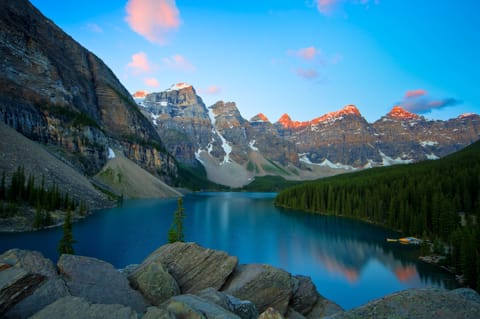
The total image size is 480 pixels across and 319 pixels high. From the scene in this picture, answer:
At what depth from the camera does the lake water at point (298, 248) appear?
2986 centimetres

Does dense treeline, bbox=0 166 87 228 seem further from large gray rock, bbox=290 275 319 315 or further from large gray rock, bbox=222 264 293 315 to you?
large gray rock, bbox=290 275 319 315

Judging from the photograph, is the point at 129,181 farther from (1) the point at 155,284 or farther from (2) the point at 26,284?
(2) the point at 26,284

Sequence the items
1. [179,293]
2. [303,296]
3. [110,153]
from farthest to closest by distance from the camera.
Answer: [110,153]
[303,296]
[179,293]

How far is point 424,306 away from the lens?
666cm

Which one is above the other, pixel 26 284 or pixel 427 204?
pixel 26 284

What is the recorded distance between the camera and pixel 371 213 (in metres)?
73.2

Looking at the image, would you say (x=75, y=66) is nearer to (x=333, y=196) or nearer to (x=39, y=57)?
(x=39, y=57)

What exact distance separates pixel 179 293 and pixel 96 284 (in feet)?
10.0

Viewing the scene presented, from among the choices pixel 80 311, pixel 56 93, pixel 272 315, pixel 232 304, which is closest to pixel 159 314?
pixel 80 311

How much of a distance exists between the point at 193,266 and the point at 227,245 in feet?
99.5

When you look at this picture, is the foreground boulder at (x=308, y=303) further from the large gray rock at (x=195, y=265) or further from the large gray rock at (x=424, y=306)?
the large gray rock at (x=424, y=306)

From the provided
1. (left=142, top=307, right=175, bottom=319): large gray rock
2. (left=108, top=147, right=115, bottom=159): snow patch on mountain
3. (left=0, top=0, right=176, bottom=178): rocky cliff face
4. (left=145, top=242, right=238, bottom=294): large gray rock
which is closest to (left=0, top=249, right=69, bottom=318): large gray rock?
(left=142, top=307, right=175, bottom=319): large gray rock

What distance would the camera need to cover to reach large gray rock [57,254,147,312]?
892 centimetres

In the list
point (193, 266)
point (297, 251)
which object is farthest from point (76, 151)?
point (193, 266)
